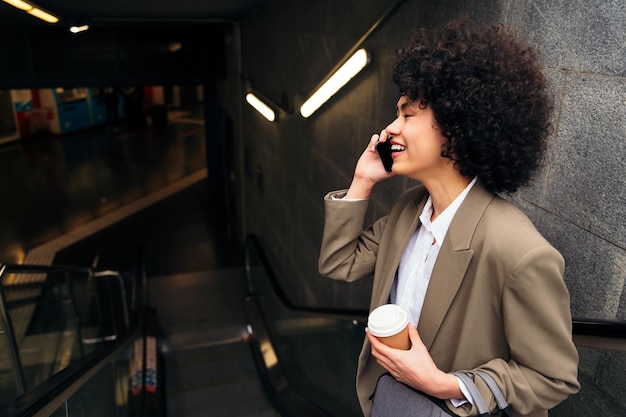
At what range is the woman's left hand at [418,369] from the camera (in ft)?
3.84

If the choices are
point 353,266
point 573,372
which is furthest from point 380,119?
point 573,372

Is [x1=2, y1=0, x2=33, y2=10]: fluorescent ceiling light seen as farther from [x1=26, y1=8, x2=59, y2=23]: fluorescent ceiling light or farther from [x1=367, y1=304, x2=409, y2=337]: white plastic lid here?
[x1=367, y1=304, x2=409, y2=337]: white plastic lid

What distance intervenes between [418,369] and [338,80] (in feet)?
8.36

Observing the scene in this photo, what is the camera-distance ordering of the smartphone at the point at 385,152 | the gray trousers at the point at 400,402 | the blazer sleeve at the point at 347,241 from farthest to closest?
1. the blazer sleeve at the point at 347,241
2. the smartphone at the point at 385,152
3. the gray trousers at the point at 400,402

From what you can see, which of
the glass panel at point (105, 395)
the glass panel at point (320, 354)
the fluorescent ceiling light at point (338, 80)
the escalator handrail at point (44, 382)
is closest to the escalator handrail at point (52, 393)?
the escalator handrail at point (44, 382)

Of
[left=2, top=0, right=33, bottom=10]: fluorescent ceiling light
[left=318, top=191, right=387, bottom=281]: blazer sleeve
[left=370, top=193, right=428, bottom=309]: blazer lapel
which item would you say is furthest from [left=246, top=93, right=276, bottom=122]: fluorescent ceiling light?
[left=370, top=193, right=428, bottom=309]: blazer lapel

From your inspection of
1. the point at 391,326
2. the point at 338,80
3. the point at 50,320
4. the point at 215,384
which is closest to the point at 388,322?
the point at 391,326

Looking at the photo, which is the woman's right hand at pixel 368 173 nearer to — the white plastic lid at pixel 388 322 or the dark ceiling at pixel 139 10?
the white plastic lid at pixel 388 322

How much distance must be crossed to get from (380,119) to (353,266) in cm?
174

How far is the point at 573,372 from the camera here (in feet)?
3.78

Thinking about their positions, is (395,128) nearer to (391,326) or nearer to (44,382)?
(391,326)

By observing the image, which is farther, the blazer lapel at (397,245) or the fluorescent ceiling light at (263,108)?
the fluorescent ceiling light at (263,108)

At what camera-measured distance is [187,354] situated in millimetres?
5949

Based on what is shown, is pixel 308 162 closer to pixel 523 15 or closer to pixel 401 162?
pixel 523 15
